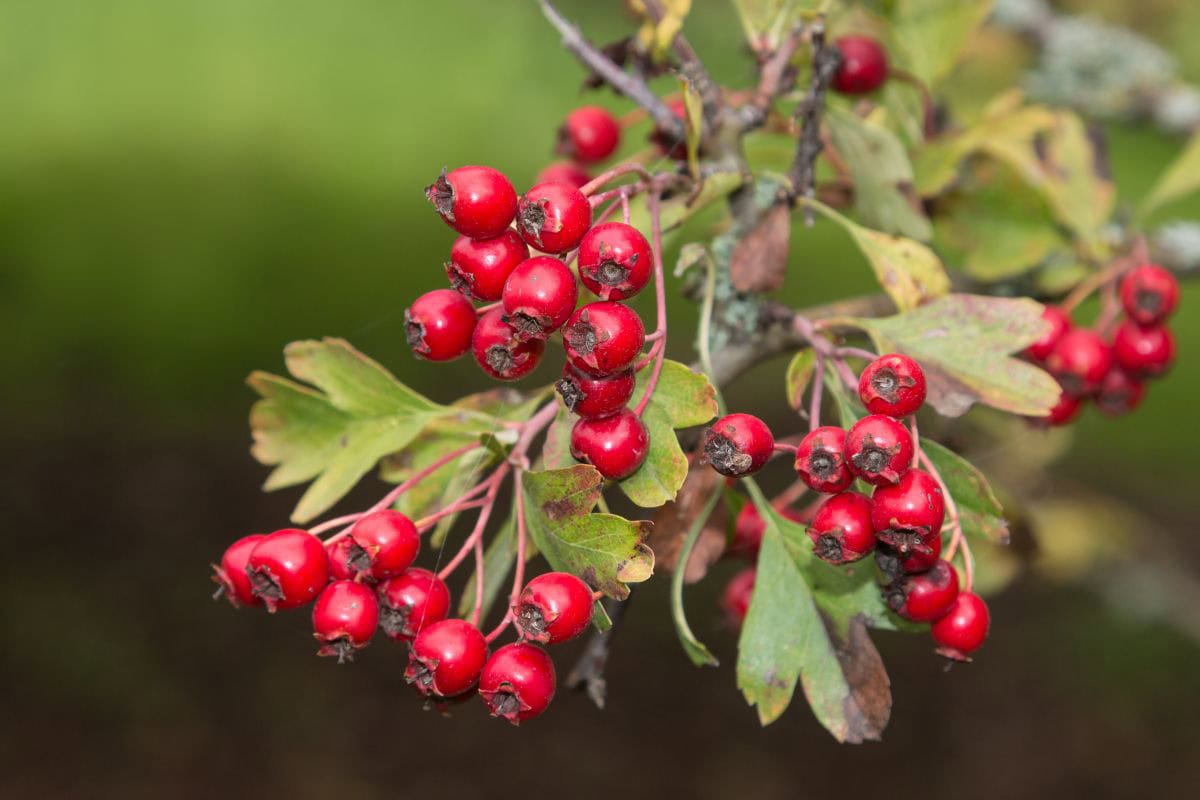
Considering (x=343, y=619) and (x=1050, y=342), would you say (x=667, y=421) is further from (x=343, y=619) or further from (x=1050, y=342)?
(x=1050, y=342)

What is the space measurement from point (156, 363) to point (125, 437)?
36 cm

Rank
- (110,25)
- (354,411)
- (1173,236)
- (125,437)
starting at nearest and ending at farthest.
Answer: (354,411), (1173,236), (110,25), (125,437)

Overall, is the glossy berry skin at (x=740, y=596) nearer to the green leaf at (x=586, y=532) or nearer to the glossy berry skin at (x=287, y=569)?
the green leaf at (x=586, y=532)

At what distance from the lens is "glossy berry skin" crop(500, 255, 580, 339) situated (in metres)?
0.70

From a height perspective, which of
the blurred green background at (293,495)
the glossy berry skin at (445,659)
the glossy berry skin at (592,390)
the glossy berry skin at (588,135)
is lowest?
the blurred green background at (293,495)

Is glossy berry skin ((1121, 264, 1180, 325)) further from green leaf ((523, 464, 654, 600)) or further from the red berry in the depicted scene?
green leaf ((523, 464, 654, 600))

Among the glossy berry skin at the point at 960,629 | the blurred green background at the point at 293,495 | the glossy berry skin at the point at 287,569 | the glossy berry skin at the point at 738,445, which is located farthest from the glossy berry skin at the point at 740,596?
the blurred green background at the point at 293,495

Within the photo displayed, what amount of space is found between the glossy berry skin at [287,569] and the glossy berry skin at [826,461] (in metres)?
0.35

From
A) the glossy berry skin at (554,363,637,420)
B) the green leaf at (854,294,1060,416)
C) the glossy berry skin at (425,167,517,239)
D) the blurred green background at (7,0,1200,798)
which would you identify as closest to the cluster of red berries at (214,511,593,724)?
the glossy berry skin at (554,363,637,420)

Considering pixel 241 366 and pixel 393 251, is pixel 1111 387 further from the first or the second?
pixel 241 366

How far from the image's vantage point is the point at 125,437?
14.6 ft

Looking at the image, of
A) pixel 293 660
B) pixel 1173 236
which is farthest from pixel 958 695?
pixel 1173 236

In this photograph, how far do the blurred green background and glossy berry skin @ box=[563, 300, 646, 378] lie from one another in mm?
3006

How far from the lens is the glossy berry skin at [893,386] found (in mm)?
768
